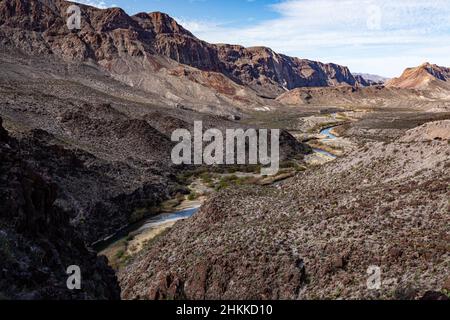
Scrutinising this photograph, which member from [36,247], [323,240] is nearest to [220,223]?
[323,240]

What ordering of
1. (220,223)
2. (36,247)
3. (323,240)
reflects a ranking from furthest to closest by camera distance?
→ (220,223) < (323,240) < (36,247)

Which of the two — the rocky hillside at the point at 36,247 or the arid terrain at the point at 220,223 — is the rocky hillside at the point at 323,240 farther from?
the rocky hillside at the point at 36,247

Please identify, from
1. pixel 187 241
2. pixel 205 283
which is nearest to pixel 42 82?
pixel 187 241

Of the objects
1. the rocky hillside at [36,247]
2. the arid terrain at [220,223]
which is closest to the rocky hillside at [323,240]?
the arid terrain at [220,223]

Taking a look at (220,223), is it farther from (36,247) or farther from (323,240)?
(36,247)

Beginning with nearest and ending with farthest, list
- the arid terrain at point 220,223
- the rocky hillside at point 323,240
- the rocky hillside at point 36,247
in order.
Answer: the rocky hillside at point 36,247 → the arid terrain at point 220,223 → the rocky hillside at point 323,240

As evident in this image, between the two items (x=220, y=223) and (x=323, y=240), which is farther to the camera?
(x=220, y=223)

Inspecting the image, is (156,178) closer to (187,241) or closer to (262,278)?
(187,241)

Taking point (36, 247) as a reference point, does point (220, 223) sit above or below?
below
